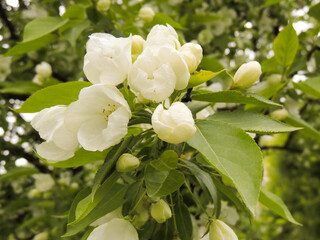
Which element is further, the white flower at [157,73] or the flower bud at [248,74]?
the flower bud at [248,74]

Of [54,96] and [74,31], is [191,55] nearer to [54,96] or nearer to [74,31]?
[54,96]

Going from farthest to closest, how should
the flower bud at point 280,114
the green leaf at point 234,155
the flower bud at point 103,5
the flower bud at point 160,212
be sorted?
the flower bud at point 103,5 → the flower bud at point 280,114 → the flower bud at point 160,212 → the green leaf at point 234,155

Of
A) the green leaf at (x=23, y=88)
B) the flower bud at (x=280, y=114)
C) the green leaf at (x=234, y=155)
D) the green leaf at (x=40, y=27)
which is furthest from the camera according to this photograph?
the green leaf at (x=23, y=88)

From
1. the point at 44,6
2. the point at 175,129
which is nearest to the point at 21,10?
the point at 44,6

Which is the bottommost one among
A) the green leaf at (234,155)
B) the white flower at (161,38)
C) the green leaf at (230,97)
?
the green leaf at (234,155)

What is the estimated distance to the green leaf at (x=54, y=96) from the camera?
0.79 metres

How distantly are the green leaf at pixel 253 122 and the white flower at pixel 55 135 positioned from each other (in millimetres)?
336

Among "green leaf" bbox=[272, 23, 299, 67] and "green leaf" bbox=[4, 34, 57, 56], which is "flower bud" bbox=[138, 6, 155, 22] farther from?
"green leaf" bbox=[272, 23, 299, 67]

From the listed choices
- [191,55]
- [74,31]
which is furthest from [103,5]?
[191,55]

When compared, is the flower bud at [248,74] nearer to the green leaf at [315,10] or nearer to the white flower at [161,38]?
the white flower at [161,38]

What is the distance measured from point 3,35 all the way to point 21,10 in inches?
11.0

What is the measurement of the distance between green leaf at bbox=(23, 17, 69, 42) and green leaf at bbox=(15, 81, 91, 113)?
0.60 meters

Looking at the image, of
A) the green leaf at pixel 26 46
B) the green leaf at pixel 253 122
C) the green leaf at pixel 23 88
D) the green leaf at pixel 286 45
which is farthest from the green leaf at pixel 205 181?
the green leaf at pixel 23 88

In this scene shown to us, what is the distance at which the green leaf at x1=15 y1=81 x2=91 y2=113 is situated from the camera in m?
0.79
